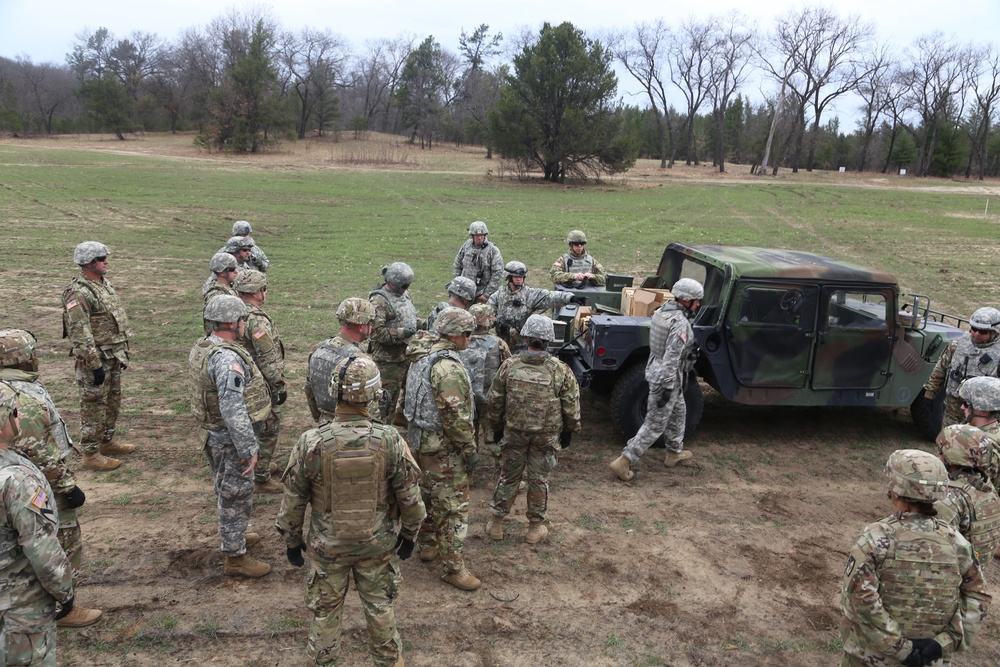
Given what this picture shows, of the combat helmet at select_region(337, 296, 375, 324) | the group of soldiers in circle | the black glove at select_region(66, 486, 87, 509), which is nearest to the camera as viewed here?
the group of soldiers in circle

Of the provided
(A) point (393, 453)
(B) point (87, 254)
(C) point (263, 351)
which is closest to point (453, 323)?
(A) point (393, 453)

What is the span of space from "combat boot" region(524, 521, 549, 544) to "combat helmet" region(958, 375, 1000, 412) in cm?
269

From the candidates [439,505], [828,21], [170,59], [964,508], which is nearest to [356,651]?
[439,505]

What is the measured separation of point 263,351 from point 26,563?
94.2 inches

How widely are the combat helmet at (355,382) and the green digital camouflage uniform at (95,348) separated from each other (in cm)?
348

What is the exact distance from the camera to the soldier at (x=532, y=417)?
4758 mm

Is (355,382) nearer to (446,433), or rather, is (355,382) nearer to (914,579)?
(446,433)

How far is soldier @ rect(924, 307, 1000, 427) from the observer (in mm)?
5359

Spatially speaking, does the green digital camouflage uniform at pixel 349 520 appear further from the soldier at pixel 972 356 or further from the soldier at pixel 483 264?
the soldier at pixel 483 264

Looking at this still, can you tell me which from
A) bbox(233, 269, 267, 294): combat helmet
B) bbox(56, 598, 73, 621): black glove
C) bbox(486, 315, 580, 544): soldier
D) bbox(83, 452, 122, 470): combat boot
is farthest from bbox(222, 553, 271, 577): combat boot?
bbox(83, 452, 122, 470): combat boot

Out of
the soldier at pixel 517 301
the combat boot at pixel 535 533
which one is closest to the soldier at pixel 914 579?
the combat boot at pixel 535 533

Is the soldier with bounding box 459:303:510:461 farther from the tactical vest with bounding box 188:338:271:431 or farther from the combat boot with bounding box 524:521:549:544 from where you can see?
the tactical vest with bounding box 188:338:271:431

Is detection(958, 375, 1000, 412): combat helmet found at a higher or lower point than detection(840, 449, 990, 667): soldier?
higher

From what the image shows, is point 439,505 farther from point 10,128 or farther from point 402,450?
point 10,128
